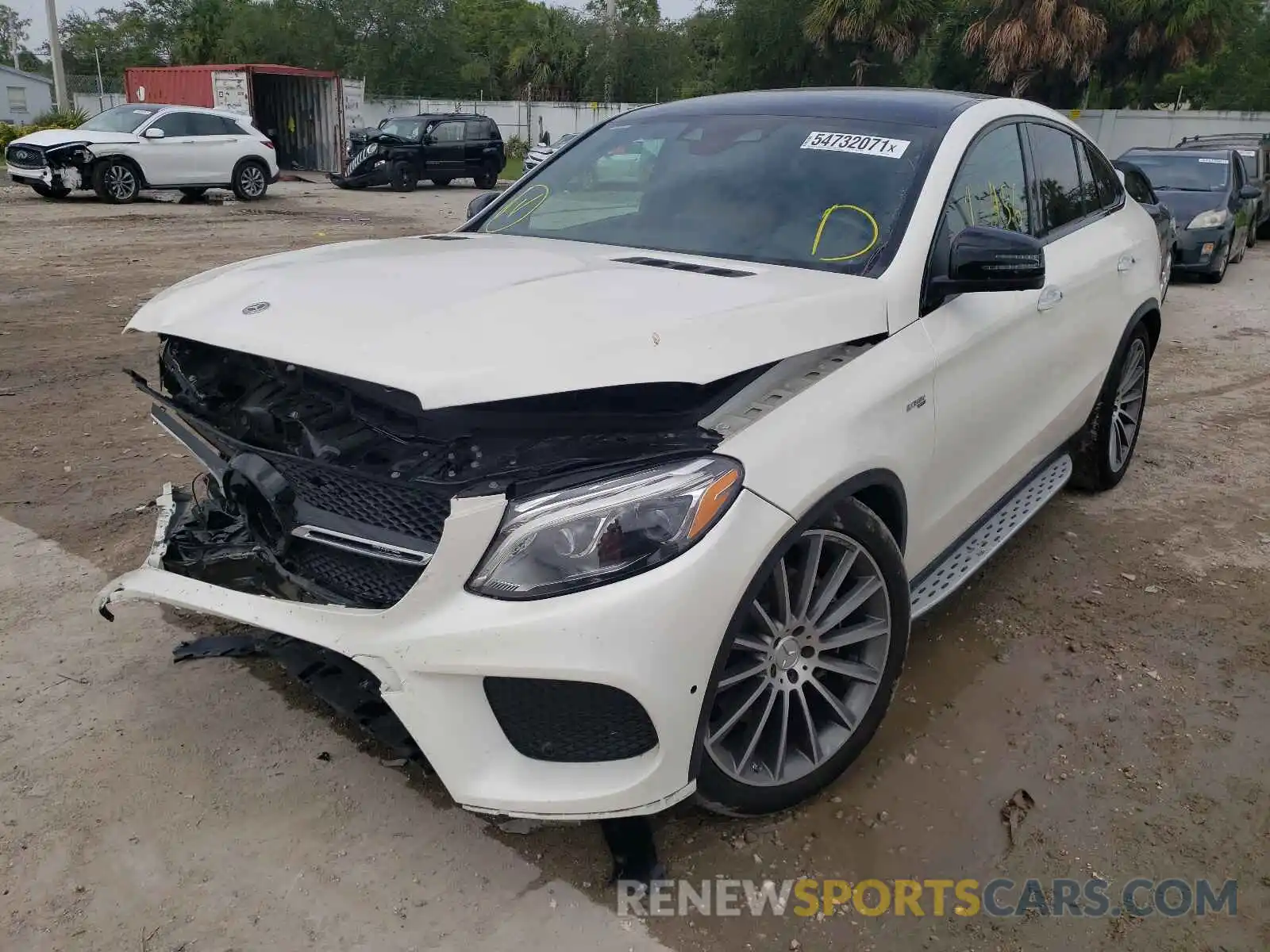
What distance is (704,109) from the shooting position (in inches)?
150

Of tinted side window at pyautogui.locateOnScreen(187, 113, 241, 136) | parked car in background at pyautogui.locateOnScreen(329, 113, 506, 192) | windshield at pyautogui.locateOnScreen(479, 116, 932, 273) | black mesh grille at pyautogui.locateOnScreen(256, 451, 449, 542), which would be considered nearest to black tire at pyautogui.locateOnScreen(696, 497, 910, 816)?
black mesh grille at pyautogui.locateOnScreen(256, 451, 449, 542)

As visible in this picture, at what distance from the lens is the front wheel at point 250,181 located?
1878 cm

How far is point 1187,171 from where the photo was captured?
1292 centimetres

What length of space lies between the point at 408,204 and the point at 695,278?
61.1 feet

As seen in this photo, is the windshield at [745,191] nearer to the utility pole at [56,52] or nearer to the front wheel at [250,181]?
the front wheel at [250,181]

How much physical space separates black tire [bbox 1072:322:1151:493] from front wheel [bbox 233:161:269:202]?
17.5 meters

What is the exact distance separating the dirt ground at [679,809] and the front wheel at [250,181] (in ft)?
51.5

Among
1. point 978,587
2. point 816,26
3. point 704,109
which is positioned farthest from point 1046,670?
point 816,26

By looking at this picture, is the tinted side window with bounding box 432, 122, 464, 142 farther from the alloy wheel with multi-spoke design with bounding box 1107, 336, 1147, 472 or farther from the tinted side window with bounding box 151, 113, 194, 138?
the alloy wheel with multi-spoke design with bounding box 1107, 336, 1147, 472

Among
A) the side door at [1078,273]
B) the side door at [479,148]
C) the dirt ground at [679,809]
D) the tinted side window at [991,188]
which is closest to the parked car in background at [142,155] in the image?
the side door at [479,148]

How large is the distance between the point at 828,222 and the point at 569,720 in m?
1.76

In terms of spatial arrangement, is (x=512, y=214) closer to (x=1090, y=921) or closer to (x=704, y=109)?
(x=704, y=109)

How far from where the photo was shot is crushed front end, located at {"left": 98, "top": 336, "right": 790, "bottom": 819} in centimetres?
207

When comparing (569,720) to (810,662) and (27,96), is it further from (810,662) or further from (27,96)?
(27,96)
